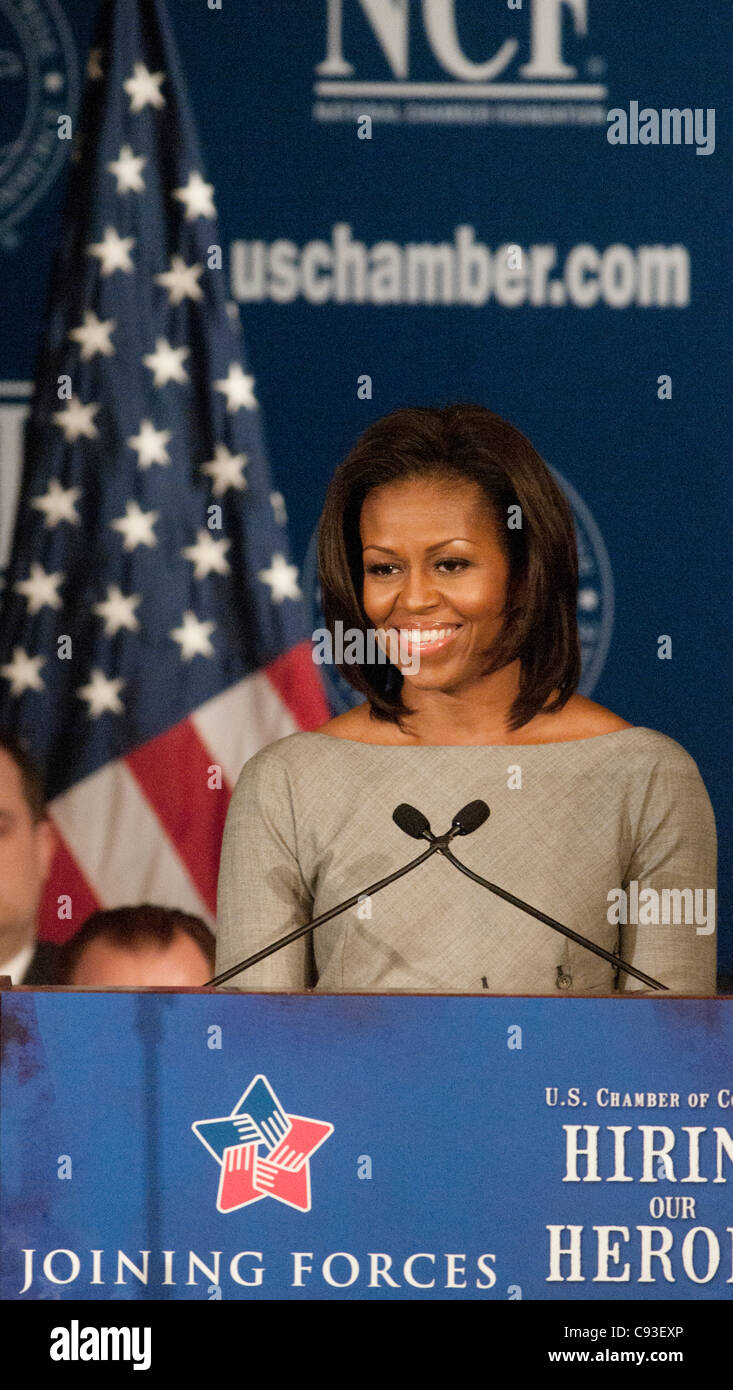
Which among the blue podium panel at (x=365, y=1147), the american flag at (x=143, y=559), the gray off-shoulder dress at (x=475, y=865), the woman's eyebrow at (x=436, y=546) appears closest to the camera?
the blue podium panel at (x=365, y=1147)

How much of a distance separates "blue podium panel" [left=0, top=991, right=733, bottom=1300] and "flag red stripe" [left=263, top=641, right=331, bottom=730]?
5.48 ft

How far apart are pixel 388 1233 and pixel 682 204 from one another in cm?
272

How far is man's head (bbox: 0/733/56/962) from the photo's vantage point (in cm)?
406

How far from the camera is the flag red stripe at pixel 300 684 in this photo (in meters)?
4.06

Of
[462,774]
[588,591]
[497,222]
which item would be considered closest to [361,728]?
[462,774]

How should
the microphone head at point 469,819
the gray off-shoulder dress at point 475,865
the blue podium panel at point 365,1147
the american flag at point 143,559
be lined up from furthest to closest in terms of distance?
the american flag at point 143,559
the gray off-shoulder dress at point 475,865
the microphone head at point 469,819
the blue podium panel at point 365,1147

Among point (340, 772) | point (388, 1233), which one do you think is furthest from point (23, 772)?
point (388, 1233)

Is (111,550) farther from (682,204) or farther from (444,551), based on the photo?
(682,204)

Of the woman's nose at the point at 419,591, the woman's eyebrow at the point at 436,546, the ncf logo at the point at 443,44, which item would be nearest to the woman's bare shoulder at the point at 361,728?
the woman's nose at the point at 419,591

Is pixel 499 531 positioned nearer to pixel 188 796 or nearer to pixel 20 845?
pixel 188 796

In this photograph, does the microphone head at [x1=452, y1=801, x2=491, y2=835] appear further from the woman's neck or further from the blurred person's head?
the blurred person's head

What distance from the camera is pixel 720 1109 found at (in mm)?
2434

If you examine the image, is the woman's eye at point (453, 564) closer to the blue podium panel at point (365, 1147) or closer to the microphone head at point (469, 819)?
the microphone head at point (469, 819)

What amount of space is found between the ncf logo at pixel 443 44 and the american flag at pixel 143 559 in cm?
43
